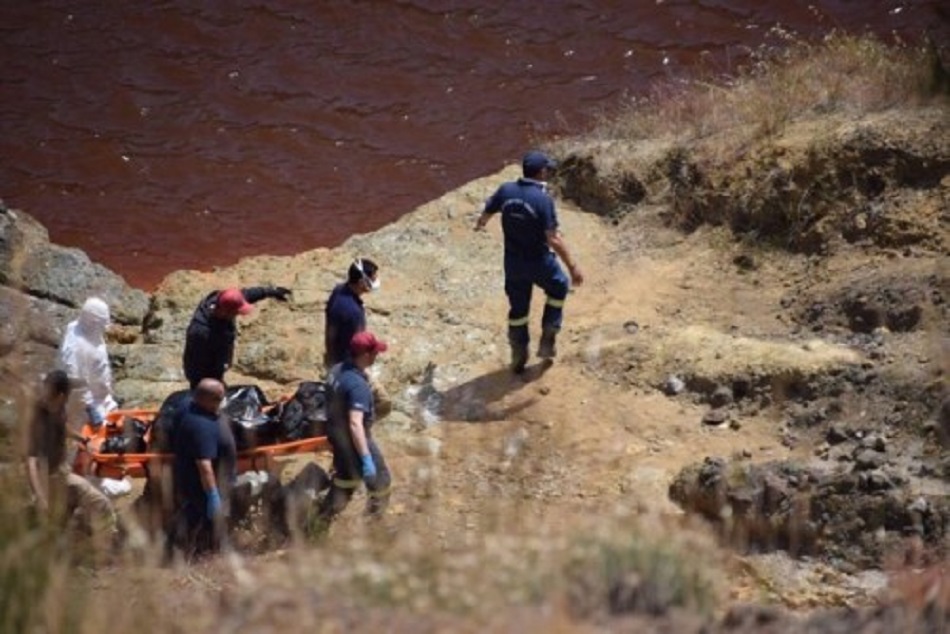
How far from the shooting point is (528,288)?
35.7 ft

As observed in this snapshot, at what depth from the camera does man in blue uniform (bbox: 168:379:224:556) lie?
891cm

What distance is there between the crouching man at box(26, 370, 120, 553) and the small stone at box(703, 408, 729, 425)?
156 inches

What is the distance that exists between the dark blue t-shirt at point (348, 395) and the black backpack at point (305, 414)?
61 cm

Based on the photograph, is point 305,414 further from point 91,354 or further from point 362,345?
point 91,354

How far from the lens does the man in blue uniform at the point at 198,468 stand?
8.91m

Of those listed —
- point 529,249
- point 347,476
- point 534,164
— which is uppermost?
point 534,164

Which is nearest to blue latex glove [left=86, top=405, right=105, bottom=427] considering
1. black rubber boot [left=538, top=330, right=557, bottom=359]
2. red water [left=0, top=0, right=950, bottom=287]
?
black rubber boot [left=538, top=330, right=557, bottom=359]

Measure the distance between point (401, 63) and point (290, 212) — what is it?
140 inches

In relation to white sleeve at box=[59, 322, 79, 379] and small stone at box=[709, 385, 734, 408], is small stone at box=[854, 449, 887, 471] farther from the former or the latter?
white sleeve at box=[59, 322, 79, 379]

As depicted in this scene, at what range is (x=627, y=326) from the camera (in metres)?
11.7

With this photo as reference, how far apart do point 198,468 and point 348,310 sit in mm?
1738

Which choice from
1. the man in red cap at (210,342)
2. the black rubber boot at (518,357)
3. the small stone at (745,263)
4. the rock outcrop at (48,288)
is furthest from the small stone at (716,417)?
the rock outcrop at (48,288)

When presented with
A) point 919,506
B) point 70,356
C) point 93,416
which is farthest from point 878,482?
point 70,356

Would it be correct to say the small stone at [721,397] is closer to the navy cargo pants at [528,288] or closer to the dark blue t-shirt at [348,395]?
the navy cargo pants at [528,288]
